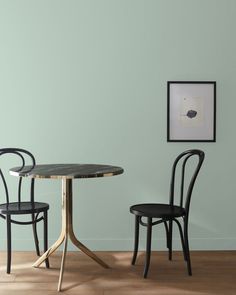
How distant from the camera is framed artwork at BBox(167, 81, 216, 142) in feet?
12.3

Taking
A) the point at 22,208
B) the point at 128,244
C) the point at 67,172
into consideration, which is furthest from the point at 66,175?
the point at 128,244

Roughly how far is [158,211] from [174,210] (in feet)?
0.41

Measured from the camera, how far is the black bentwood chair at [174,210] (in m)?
3.13

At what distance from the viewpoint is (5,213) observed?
3176 millimetres

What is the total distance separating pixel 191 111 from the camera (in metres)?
3.78

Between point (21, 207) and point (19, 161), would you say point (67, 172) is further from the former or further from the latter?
point (19, 161)

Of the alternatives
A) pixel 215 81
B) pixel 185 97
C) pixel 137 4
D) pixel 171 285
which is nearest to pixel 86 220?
pixel 171 285

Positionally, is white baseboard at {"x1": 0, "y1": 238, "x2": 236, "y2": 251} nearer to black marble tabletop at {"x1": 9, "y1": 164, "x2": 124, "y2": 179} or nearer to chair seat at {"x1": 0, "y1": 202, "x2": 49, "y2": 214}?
chair seat at {"x1": 0, "y1": 202, "x2": 49, "y2": 214}

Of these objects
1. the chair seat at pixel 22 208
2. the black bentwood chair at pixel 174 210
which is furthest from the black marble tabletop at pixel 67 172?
the black bentwood chair at pixel 174 210

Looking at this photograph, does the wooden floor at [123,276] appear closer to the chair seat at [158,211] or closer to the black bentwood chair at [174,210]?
the black bentwood chair at [174,210]

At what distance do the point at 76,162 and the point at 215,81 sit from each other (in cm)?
136

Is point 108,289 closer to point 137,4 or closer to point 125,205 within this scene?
point 125,205

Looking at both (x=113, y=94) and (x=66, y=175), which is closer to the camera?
(x=66, y=175)

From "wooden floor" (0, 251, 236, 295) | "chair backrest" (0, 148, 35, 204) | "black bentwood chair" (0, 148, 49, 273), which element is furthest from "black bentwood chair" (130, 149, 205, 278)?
"chair backrest" (0, 148, 35, 204)
